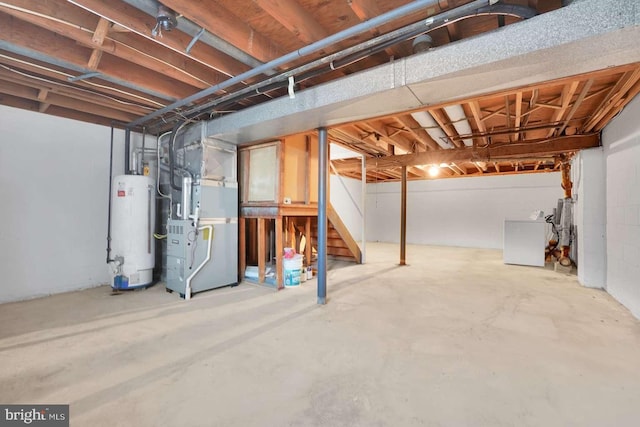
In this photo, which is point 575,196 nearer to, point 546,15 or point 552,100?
point 552,100

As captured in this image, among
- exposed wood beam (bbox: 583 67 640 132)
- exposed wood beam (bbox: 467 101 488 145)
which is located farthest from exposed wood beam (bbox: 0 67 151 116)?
exposed wood beam (bbox: 583 67 640 132)

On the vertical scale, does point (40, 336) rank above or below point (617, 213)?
below

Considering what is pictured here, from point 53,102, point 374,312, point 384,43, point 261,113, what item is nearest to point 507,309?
point 374,312

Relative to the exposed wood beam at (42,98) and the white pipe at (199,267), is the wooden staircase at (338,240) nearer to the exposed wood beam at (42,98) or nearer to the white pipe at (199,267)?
the white pipe at (199,267)

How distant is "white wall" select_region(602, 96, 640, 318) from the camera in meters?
2.85

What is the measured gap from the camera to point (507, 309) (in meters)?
3.02

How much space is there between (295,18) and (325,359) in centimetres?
232

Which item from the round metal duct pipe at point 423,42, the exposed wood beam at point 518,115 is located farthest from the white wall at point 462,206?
the round metal duct pipe at point 423,42

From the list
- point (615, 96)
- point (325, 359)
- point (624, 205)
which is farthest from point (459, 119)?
point (325, 359)

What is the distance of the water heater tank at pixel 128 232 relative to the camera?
3562 mm

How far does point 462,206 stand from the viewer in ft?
28.5

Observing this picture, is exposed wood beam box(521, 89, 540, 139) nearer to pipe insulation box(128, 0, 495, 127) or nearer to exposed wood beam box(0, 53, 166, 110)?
pipe insulation box(128, 0, 495, 127)

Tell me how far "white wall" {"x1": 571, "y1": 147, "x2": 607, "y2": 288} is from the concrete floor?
735 millimetres

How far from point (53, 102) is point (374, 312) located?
14.2 ft
